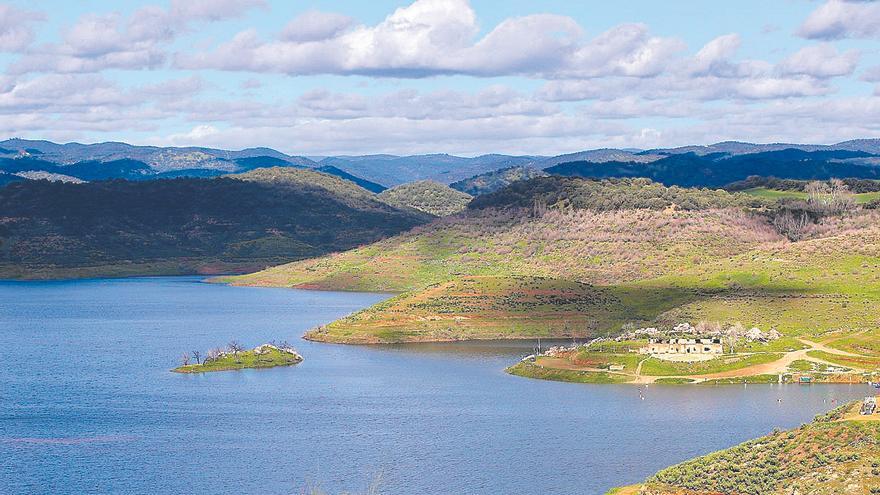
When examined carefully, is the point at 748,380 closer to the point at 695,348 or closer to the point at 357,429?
the point at 695,348

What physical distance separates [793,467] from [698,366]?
87102mm

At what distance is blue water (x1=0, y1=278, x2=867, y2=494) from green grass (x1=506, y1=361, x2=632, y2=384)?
14.2 feet

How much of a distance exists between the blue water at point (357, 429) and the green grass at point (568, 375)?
4.33m

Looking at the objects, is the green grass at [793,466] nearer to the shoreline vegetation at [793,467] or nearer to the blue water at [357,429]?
the shoreline vegetation at [793,467]

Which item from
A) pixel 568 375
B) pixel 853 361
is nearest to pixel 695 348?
pixel 568 375

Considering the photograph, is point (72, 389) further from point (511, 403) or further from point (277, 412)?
point (511, 403)

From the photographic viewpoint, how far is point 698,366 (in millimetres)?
193000

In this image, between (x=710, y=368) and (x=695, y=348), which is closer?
(x=710, y=368)

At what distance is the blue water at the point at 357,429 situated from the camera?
123312 millimetres

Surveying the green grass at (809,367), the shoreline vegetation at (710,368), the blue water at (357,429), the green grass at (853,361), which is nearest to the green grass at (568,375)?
the shoreline vegetation at (710,368)

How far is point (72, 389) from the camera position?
181m

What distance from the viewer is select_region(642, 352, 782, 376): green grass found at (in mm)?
191750

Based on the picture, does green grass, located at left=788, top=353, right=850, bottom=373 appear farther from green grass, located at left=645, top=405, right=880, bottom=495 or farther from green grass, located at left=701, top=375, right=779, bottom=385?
green grass, located at left=645, top=405, right=880, bottom=495

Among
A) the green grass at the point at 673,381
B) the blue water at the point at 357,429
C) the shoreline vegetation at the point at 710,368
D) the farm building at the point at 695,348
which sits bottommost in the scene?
the blue water at the point at 357,429
